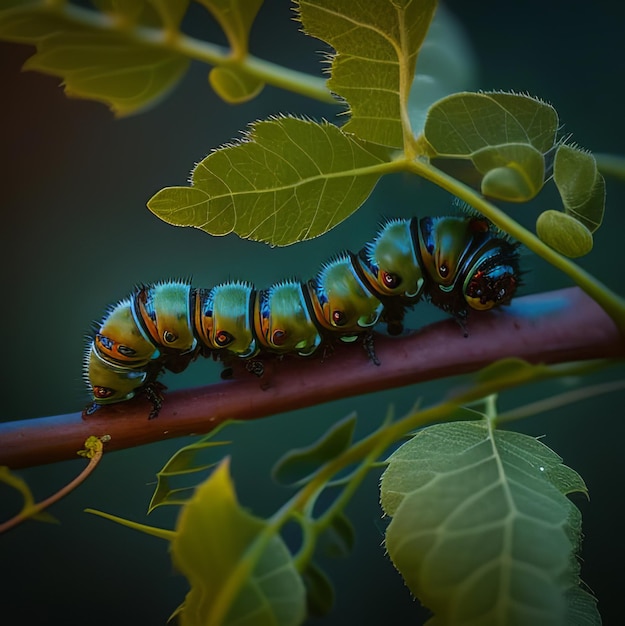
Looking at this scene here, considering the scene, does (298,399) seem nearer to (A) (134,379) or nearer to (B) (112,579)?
(A) (134,379)

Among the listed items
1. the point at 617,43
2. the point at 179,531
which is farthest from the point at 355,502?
the point at 617,43

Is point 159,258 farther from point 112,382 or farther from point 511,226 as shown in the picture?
point 511,226

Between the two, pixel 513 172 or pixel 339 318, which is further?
pixel 339 318

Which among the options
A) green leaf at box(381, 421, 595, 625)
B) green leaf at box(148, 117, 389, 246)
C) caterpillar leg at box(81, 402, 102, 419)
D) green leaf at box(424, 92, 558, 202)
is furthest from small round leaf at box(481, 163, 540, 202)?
caterpillar leg at box(81, 402, 102, 419)

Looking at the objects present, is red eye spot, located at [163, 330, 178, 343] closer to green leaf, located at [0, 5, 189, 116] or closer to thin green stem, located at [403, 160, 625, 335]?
green leaf, located at [0, 5, 189, 116]

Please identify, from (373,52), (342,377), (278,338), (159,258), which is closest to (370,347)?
(342,377)

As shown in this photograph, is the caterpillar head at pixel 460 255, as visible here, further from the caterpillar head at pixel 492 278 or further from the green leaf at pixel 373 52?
the green leaf at pixel 373 52

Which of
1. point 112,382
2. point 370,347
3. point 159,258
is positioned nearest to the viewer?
point 370,347
